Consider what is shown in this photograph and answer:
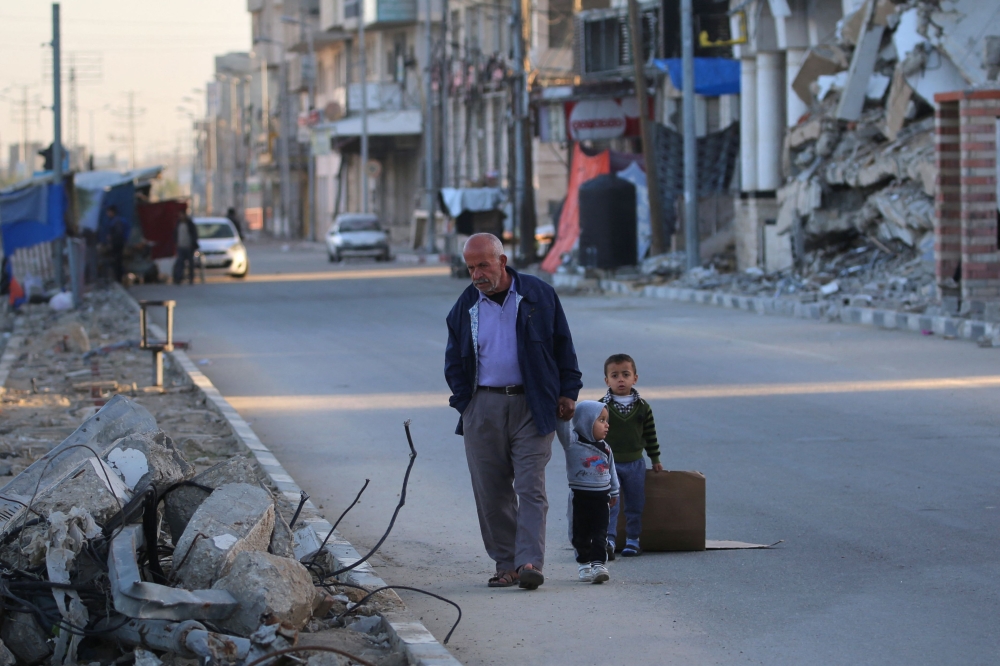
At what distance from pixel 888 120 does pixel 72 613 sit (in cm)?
2005

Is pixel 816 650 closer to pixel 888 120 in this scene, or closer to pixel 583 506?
pixel 583 506

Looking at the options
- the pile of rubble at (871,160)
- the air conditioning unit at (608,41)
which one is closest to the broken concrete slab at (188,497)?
the pile of rubble at (871,160)

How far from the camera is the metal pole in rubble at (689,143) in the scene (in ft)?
85.8

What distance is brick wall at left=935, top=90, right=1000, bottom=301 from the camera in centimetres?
1711

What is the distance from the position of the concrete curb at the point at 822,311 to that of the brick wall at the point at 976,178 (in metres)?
0.90

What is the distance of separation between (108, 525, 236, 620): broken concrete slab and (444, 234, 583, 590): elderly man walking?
1420 millimetres

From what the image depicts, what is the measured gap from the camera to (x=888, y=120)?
74.7 feet

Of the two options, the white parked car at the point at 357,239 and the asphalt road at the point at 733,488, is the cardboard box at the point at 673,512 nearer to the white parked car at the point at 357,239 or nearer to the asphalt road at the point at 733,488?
the asphalt road at the point at 733,488

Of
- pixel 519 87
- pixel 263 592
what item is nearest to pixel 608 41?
pixel 519 87

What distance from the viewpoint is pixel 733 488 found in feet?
26.5

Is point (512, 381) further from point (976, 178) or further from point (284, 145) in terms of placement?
point (284, 145)

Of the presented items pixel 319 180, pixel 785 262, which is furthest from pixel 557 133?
pixel 319 180

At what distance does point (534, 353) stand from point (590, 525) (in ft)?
2.92

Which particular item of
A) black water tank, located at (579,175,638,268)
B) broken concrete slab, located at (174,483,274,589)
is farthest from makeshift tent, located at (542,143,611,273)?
broken concrete slab, located at (174,483,274,589)
